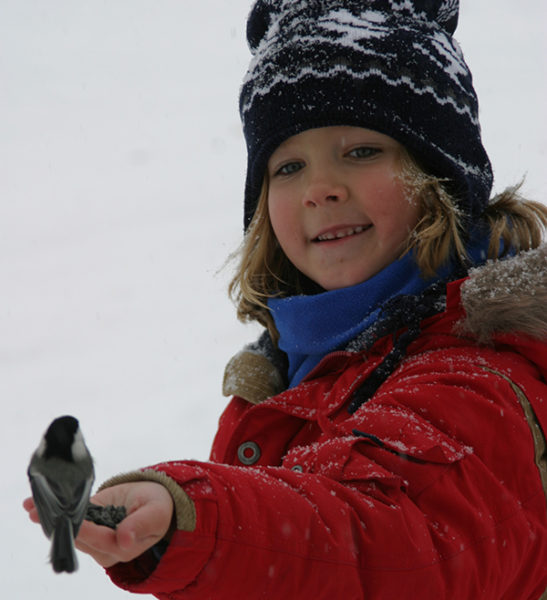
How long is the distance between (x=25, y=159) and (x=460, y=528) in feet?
22.9

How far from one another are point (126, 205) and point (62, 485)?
20.9 ft

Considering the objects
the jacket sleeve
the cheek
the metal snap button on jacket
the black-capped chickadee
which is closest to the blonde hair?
the cheek

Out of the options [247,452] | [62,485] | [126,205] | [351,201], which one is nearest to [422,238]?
[351,201]

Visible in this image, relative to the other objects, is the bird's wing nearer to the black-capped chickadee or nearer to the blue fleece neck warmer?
the black-capped chickadee

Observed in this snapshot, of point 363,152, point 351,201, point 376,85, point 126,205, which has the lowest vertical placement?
point 351,201

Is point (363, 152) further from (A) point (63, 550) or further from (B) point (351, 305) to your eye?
(A) point (63, 550)

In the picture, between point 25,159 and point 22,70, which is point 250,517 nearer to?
point 25,159

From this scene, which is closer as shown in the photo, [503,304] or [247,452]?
[503,304]

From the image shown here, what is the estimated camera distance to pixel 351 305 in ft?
5.75

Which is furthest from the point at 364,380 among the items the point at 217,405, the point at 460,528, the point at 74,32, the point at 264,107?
the point at 74,32

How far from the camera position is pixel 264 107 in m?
1.93

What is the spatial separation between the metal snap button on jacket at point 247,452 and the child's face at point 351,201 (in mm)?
483

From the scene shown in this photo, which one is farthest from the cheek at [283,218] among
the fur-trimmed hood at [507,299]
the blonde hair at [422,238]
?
the fur-trimmed hood at [507,299]

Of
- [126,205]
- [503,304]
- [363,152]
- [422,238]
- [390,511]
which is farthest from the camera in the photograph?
[126,205]
